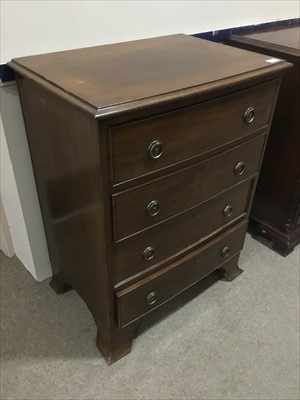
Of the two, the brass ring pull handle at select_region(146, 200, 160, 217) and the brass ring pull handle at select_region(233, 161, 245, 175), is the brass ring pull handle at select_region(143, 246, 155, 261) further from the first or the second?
the brass ring pull handle at select_region(233, 161, 245, 175)

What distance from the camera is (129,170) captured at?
86cm

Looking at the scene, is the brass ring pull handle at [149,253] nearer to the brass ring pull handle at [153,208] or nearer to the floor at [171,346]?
the brass ring pull handle at [153,208]

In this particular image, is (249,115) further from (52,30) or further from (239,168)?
(52,30)

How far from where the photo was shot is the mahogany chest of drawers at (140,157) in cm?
83

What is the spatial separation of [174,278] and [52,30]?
862 millimetres

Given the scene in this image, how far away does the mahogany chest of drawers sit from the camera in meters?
0.83

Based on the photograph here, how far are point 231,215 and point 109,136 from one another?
698 mm

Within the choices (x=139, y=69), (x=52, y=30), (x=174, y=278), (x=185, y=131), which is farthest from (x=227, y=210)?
(x=52, y=30)

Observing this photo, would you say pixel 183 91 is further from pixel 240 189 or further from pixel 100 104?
pixel 240 189

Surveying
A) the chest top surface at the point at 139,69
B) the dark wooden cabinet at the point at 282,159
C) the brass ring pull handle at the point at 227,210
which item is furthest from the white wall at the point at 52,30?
the brass ring pull handle at the point at 227,210

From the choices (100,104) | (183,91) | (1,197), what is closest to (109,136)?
(100,104)

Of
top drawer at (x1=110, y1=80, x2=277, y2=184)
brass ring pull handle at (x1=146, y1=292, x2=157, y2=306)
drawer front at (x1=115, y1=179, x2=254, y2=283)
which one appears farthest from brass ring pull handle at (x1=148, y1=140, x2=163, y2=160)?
brass ring pull handle at (x1=146, y1=292, x2=157, y2=306)

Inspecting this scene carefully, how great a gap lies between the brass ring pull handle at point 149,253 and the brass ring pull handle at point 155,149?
30 centimetres

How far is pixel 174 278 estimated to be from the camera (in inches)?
48.4
